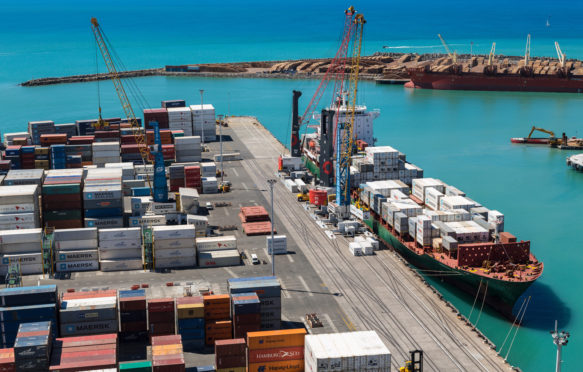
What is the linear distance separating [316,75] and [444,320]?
150 m

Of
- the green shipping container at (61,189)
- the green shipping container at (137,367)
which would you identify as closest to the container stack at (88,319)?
the green shipping container at (137,367)

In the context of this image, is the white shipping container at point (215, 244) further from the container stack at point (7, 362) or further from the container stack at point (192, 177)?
the container stack at point (7, 362)

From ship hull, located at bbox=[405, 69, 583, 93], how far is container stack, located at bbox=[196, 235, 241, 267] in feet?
425

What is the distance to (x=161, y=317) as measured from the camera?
4728 centimetres

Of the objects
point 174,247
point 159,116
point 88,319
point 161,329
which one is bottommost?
point 161,329

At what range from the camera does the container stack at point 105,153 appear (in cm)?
9400

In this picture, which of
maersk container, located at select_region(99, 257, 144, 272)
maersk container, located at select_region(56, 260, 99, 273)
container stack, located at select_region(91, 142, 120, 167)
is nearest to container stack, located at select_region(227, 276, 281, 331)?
maersk container, located at select_region(99, 257, 144, 272)

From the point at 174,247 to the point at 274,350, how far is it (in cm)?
2107

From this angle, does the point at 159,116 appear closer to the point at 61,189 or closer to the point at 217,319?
the point at 61,189

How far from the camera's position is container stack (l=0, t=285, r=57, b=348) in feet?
147

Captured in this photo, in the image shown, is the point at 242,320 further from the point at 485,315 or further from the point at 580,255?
the point at 580,255

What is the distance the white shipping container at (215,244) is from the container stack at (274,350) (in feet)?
67.6

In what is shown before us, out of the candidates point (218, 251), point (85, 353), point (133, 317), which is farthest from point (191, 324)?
point (218, 251)

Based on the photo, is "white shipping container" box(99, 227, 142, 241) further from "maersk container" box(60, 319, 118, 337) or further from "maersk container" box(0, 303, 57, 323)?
"maersk container" box(0, 303, 57, 323)
